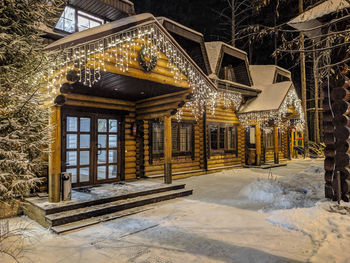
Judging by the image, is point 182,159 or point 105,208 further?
point 182,159

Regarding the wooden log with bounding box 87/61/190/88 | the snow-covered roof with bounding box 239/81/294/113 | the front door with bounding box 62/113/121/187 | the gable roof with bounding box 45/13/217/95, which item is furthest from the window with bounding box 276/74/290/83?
the front door with bounding box 62/113/121/187

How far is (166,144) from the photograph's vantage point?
292 inches

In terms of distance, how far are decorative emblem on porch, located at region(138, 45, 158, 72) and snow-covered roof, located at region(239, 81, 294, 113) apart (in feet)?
28.2

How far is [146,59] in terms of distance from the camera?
568 centimetres

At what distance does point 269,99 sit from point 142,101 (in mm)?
8347

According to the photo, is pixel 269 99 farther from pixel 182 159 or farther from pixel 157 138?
pixel 157 138

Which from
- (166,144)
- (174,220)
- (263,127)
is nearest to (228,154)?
(263,127)

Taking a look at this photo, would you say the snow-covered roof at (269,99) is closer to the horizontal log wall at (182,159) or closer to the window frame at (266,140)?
the window frame at (266,140)

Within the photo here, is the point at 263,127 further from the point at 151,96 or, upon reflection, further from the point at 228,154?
the point at 151,96

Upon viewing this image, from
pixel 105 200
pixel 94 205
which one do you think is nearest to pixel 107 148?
pixel 105 200

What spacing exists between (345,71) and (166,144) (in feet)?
16.6

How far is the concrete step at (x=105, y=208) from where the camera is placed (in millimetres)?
4465

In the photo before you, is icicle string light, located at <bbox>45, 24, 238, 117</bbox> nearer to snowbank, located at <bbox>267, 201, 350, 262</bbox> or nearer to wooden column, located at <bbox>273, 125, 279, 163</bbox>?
snowbank, located at <bbox>267, 201, 350, 262</bbox>

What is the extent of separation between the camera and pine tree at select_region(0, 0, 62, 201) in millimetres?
3408
